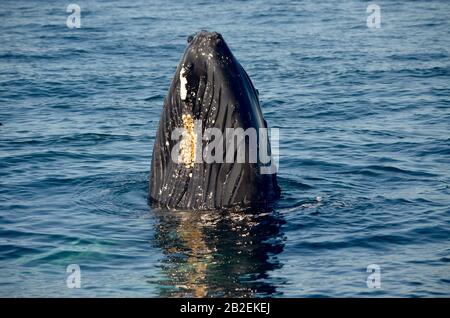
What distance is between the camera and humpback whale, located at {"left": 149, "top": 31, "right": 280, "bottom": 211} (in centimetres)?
1154

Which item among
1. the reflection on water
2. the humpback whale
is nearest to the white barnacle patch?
the humpback whale

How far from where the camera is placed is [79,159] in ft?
55.6

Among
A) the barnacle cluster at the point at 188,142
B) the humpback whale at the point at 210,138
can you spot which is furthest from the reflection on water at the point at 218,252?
the barnacle cluster at the point at 188,142

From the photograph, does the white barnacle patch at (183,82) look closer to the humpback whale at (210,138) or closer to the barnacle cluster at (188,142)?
the humpback whale at (210,138)

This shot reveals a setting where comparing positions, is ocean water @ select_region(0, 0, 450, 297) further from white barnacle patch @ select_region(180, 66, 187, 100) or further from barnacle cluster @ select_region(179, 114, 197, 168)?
white barnacle patch @ select_region(180, 66, 187, 100)

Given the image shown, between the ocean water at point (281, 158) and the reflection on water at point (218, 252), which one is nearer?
the reflection on water at point (218, 252)

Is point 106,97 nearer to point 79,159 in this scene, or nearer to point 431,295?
point 79,159

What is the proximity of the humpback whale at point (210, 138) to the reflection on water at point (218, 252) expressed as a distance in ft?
0.63

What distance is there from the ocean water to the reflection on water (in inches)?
1.0

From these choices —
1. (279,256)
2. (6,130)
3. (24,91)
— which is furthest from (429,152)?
(24,91)

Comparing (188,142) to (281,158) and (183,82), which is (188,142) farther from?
(281,158)

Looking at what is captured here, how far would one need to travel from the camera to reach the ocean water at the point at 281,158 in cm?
1103
